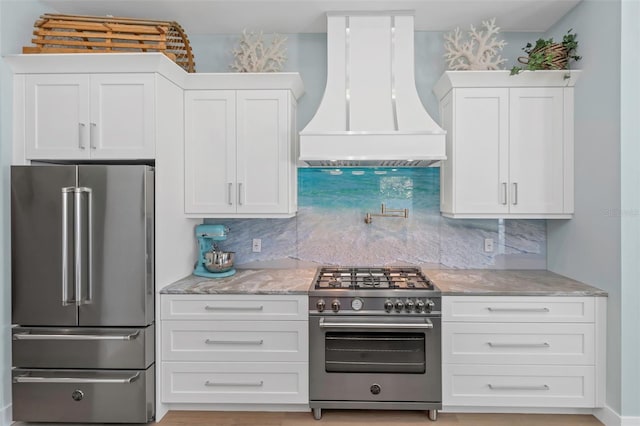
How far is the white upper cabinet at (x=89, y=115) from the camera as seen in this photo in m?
2.50

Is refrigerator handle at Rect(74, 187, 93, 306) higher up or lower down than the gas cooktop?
higher up

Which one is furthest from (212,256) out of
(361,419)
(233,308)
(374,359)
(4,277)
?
(361,419)

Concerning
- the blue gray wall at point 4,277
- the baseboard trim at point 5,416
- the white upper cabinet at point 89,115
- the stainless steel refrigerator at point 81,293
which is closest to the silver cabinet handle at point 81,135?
the white upper cabinet at point 89,115

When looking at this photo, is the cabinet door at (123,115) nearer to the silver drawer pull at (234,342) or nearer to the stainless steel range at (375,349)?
the silver drawer pull at (234,342)

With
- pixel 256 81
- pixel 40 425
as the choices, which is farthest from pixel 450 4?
pixel 40 425

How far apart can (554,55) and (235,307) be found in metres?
2.74

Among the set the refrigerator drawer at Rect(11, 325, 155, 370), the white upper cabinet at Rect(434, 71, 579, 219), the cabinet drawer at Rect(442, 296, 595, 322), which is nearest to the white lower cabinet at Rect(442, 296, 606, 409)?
the cabinet drawer at Rect(442, 296, 595, 322)

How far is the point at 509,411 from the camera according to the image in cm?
261

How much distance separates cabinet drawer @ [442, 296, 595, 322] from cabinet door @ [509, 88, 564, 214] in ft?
2.15

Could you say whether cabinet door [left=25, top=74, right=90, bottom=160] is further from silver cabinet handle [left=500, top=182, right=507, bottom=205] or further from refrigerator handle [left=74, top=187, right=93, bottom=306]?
silver cabinet handle [left=500, top=182, right=507, bottom=205]

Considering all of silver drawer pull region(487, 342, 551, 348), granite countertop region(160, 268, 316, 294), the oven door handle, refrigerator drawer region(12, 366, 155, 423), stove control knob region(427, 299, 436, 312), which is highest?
granite countertop region(160, 268, 316, 294)

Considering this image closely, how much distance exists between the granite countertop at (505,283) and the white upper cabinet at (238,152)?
1244 millimetres

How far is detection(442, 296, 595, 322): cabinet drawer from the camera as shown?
2.50 meters

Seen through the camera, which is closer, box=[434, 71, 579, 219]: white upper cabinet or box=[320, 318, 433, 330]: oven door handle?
box=[320, 318, 433, 330]: oven door handle
